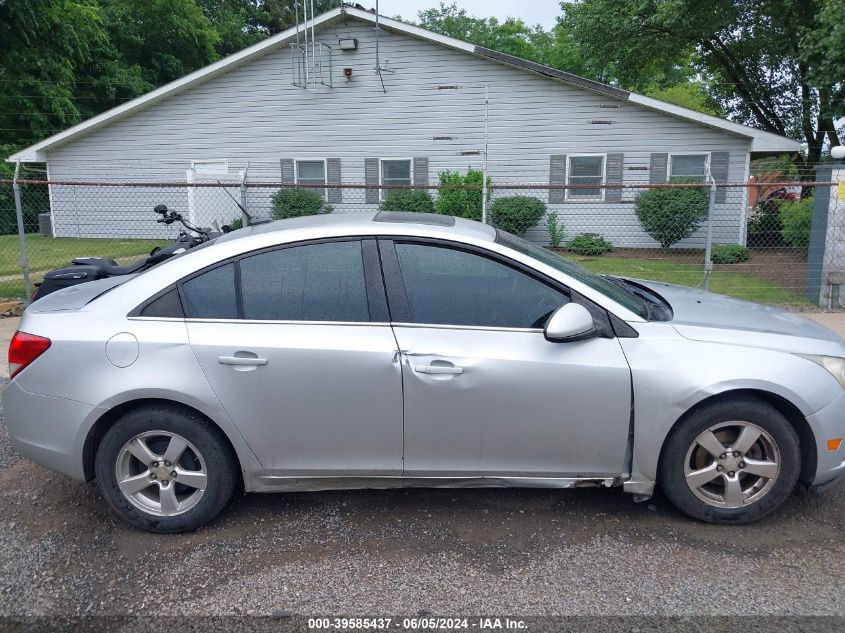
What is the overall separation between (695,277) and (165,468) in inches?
361

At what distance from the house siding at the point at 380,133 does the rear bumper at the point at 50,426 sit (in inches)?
493

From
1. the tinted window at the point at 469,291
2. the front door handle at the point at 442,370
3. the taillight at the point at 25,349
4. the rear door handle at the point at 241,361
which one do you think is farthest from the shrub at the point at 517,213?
the taillight at the point at 25,349

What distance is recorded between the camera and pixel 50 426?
3.39 metres

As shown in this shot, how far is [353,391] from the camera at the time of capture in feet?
10.8

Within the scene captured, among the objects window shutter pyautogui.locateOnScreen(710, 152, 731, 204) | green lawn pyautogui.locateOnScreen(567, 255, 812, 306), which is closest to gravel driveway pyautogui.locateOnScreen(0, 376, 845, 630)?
green lawn pyautogui.locateOnScreen(567, 255, 812, 306)

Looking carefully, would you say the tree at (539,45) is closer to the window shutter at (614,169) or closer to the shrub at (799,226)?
the window shutter at (614,169)

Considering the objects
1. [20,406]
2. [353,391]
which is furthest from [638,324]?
[20,406]

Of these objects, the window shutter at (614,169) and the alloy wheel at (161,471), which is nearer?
the alloy wheel at (161,471)

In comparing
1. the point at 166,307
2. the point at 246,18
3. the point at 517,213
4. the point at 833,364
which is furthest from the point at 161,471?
the point at 246,18

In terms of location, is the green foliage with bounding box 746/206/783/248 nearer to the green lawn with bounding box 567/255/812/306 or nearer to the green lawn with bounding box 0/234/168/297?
the green lawn with bounding box 567/255/812/306

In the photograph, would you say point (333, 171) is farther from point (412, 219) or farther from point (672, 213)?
point (412, 219)

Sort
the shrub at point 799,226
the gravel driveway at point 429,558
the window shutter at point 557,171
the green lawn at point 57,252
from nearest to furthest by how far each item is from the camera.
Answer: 1. the gravel driveway at point 429,558
2. the shrub at point 799,226
3. the green lawn at point 57,252
4. the window shutter at point 557,171

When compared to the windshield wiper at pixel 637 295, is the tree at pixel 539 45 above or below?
above

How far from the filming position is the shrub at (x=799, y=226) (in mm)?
10352
